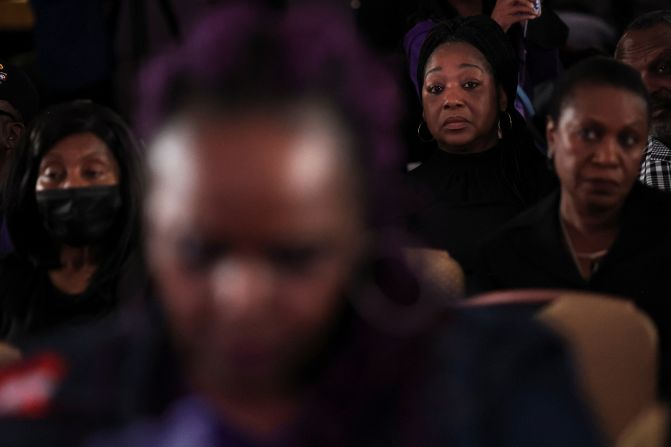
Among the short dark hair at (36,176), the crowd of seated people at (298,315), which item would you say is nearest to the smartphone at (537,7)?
the short dark hair at (36,176)

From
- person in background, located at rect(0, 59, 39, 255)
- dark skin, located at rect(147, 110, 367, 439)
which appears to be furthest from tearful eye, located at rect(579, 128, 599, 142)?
person in background, located at rect(0, 59, 39, 255)

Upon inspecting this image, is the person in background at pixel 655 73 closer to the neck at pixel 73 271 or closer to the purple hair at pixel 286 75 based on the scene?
the neck at pixel 73 271

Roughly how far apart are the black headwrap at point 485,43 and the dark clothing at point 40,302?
1035 mm

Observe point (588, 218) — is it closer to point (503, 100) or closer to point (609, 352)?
point (503, 100)

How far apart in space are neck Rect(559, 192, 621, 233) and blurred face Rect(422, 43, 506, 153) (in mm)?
649

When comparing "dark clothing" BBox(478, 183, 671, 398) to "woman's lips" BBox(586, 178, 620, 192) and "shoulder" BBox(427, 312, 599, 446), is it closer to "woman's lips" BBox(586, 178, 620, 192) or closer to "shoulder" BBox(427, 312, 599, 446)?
"woman's lips" BBox(586, 178, 620, 192)

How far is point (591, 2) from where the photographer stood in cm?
359

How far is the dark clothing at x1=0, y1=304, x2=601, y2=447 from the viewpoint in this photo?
688mm

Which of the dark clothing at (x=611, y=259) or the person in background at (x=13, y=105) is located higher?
the person in background at (x=13, y=105)

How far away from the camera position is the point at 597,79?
1773mm

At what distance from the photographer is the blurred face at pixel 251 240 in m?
0.62

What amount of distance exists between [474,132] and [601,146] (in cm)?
70

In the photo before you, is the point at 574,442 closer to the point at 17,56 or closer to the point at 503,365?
the point at 503,365

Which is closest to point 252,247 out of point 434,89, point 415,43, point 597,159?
point 597,159
